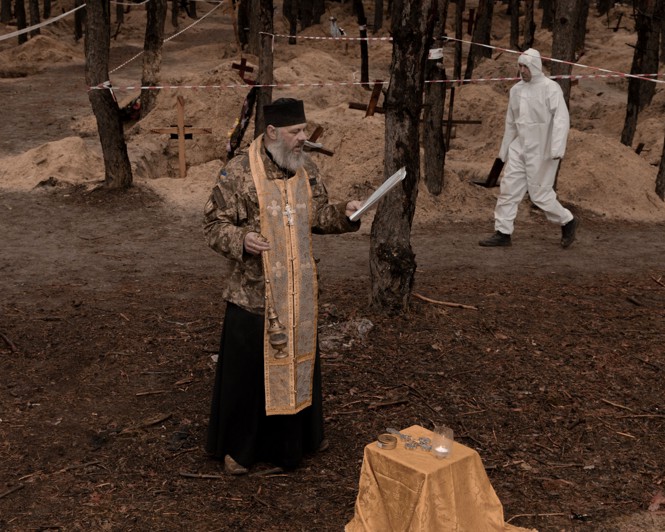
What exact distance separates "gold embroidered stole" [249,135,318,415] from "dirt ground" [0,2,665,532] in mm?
538

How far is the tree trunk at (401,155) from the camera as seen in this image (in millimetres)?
6996

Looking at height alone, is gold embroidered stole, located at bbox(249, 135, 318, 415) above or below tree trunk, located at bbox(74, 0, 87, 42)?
above

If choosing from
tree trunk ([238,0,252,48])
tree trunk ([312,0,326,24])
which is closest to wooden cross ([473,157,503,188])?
tree trunk ([238,0,252,48])

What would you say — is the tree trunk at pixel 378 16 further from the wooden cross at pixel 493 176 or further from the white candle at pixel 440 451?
the white candle at pixel 440 451

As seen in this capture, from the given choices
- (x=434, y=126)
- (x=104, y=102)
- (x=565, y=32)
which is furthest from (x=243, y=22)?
(x=565, y=32)

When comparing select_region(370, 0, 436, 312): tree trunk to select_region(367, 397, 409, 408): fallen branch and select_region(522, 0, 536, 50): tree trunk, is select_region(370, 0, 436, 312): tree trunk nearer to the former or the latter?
select_region(367, 397, 409, 408): fallen branch

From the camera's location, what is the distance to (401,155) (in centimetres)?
712

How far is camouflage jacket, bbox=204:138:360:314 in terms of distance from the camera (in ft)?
15.7

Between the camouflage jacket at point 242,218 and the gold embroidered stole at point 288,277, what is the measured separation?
5 centimetres

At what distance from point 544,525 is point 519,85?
6.32 meters

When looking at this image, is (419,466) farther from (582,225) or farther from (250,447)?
(582,225)

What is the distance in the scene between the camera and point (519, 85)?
388 inches

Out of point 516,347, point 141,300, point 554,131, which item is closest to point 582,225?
point 554,131

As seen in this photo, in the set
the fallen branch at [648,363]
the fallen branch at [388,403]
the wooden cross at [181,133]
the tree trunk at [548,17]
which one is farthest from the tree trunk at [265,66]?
the tree trunk at [548,17]
